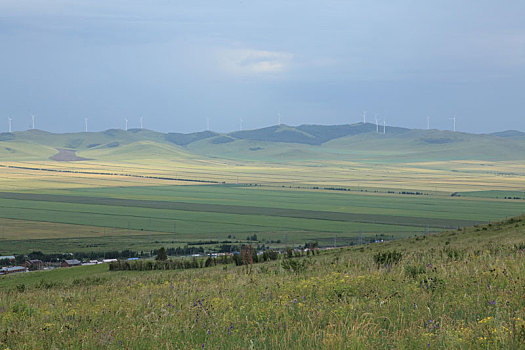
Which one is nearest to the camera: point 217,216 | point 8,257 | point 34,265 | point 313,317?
point 313,317

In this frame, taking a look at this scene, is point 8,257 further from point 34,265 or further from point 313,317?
point 313,317

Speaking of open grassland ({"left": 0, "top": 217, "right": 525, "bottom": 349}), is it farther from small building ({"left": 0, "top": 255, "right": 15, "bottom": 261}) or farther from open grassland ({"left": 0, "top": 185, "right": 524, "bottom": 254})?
open grassland ({"left": 0, "top": 185, "right": 524, "bottom": 254})

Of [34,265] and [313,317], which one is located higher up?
[313,317]

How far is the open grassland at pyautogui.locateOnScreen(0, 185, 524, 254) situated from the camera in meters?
93.4

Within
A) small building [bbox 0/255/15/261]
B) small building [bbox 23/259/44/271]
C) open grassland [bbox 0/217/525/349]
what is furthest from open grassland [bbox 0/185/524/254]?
open grassland [bbox 0/217/525/349]

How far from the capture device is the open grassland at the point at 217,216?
93.4 meters

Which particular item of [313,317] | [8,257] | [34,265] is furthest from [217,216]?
[313,317]

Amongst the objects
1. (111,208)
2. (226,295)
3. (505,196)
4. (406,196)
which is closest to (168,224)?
(111,208)

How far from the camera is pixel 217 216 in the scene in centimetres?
12431

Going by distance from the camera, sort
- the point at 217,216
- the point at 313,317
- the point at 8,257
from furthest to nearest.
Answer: the point at 217,216
the point at 8,257
the point at 313,317

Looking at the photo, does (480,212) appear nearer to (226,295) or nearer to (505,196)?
(505,196)

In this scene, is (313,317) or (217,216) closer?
(313,317)

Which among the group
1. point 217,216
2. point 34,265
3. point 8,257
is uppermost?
point 217,216

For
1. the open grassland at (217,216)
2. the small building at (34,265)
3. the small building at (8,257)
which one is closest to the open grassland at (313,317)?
the small building at (34,265)
